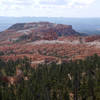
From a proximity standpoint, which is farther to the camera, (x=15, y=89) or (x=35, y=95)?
(x=15, y=89)

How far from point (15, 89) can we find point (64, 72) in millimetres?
12393

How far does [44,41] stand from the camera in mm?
109250

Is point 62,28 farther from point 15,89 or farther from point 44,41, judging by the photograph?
point 15,89

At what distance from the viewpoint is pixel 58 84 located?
133 feet

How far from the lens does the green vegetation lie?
36.4 metres

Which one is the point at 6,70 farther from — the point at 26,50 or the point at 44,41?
the point at 44,41

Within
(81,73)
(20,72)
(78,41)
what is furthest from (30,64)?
(78,41)

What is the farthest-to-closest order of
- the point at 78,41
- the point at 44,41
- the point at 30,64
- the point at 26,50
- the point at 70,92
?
the point at 44,41 → the point at 78,41 → the point at 26,50 → the point at 30,64 → the point at 70,92

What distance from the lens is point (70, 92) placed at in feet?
127

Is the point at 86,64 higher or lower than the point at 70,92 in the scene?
higher

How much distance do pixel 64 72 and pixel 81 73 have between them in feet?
13.9

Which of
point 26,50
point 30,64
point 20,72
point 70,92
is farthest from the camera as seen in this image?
point 26,50

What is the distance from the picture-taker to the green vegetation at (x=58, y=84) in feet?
119

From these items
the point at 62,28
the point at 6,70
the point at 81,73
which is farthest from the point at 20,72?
the point at 62,28
